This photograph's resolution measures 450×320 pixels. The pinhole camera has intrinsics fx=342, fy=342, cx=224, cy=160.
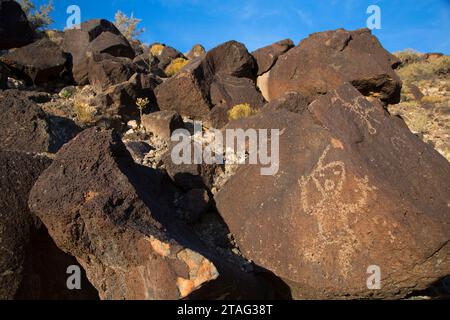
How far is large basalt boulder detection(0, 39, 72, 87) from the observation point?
8.20m

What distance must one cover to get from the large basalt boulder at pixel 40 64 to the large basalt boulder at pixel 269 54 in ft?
16.5

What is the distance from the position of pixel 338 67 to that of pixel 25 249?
7.14 metres

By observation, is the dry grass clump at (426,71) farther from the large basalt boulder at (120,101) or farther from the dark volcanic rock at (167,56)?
the large basalt boulder at (120,101)

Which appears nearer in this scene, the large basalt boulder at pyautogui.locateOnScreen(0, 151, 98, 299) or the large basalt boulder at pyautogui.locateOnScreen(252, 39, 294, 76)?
the large basalt boulder at pyautogui.locateOnScreen(0, 151, 98, 299)

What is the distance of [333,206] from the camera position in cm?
299

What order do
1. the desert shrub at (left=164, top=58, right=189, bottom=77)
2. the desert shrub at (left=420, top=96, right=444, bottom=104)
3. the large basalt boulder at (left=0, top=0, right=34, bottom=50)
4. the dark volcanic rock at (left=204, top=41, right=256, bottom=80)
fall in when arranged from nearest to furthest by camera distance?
the dark volcanic rock at (left=204, top=41, right=256, bottom=80) < the large basalt boulder at (left=0, top=0, right=34, bottom=50) < the desert shrub at (left=420, top=96, right=444, bottom=104) < the desert shrub at (left=164, top=58, right=189, bottom=77)

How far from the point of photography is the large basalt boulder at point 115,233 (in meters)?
2.16

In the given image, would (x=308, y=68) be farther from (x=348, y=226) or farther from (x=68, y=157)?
(x=68, y=157)

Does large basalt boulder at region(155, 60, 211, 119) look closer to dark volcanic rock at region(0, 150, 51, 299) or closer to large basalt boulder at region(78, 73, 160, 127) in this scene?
large basalt boulder at region(78, 73, 160, 127)

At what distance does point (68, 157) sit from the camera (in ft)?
8.61

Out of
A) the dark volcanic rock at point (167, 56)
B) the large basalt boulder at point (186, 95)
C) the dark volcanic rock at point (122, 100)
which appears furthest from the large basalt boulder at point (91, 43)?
the large basalt boulder at point (186, 95)

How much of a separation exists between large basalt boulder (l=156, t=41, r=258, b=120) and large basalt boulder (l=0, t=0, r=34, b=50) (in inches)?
241

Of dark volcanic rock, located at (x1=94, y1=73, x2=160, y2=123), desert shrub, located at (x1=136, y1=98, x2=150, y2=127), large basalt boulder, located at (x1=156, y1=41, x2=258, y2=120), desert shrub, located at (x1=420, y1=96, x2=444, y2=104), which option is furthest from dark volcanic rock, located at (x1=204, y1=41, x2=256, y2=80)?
desert shrub, located at (x1=420, y1=96, x2=444, y2=104)
